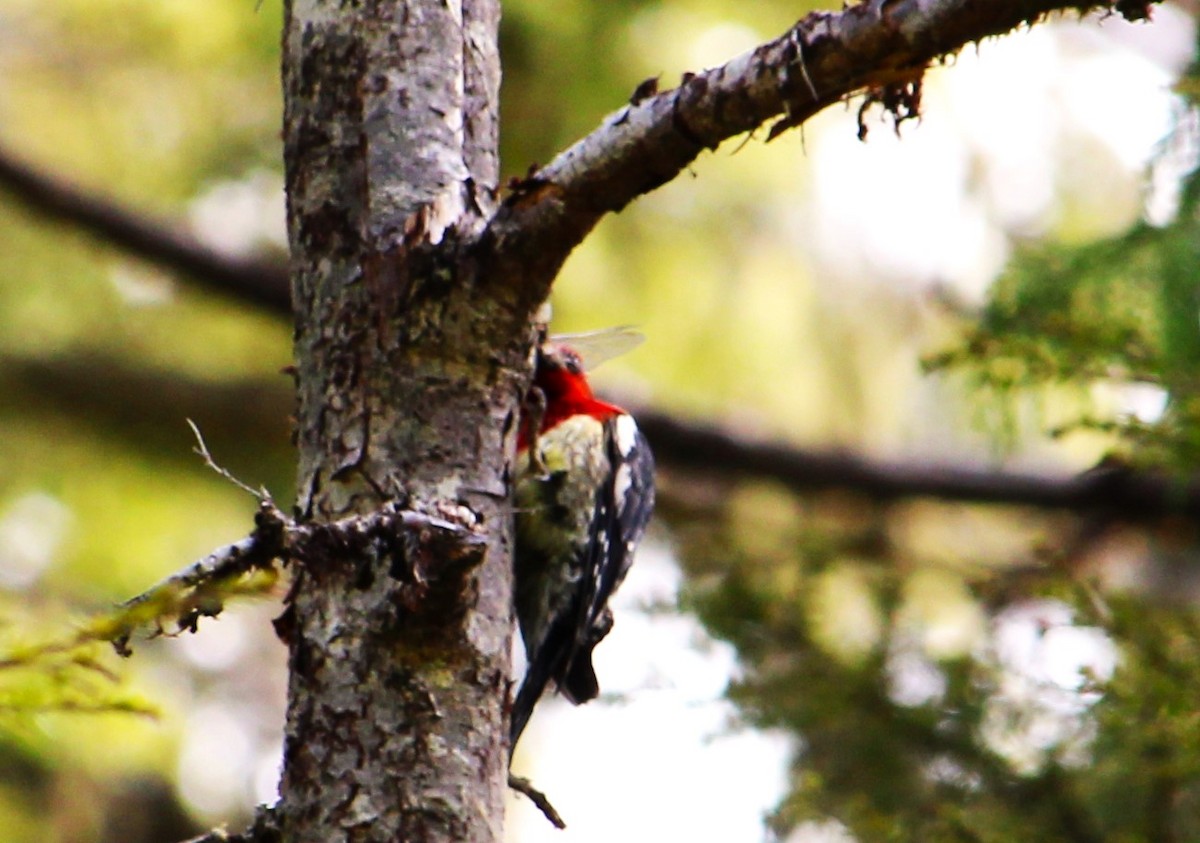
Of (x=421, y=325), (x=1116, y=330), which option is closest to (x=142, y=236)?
(x=421, y=325)

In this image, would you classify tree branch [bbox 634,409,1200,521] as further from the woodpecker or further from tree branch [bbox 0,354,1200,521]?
the woodpecker

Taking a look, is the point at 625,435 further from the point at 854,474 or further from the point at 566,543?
the point at 854,474

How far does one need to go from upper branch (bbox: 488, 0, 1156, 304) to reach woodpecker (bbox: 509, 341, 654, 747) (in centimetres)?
139

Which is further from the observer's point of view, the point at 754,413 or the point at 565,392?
the point at 754,413

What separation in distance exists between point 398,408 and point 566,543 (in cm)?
149

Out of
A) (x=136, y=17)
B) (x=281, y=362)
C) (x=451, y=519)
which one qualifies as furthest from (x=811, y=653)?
(x=136, y=17)

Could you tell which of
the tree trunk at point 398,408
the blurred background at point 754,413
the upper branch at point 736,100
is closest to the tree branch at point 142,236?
the blurred background at point 754,413

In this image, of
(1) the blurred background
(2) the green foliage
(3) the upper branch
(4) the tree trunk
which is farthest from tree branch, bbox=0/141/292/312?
(3) the upper branch

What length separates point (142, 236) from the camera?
4.91 meters

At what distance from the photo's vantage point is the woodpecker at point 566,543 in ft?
11.6

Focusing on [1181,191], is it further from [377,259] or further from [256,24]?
[256,24]

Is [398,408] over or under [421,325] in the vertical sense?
under

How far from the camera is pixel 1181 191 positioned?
3.39m

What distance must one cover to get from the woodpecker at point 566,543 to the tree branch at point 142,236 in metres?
1.65
